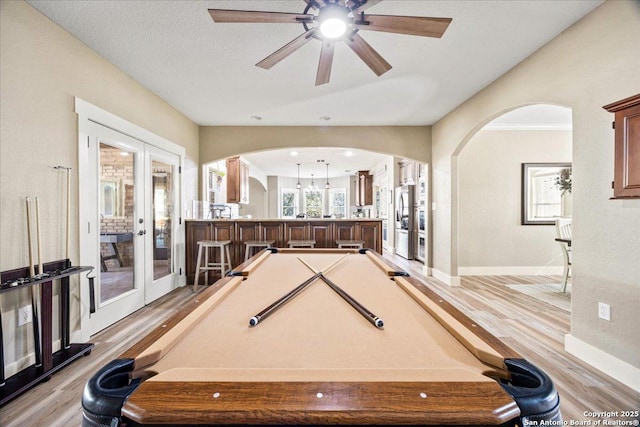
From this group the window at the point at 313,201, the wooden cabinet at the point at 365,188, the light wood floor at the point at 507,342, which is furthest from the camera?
the window at the point at 313,201

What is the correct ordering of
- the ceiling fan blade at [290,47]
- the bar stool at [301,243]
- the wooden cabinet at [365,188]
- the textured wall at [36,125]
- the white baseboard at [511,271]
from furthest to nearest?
the wooden cabinet at [365,188] < the white baseboard at [511,271] < the bar stool at [301,243] < the textured wall at [36,125] < the ceiling fan blade at [290,47]

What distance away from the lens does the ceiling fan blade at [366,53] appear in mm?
1876

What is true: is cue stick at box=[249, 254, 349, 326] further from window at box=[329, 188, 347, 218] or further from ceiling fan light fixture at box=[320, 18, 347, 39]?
window at box=[329, 188, 347, 218]

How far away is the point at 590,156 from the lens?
217cm

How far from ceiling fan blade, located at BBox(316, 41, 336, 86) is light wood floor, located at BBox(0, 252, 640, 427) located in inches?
104

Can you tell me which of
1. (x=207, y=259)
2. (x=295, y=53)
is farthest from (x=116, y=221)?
(x=295, y=53)

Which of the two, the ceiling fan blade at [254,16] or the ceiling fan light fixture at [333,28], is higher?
the ceiling fan blade at [254,16]

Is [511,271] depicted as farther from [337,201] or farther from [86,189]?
[337,201]

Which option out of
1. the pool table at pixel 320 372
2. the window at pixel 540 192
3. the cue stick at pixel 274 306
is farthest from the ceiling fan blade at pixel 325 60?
the window at pixel 540 192

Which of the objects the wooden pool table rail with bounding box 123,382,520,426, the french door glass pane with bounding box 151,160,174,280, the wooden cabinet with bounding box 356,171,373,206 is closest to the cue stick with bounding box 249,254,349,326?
the wooden pool table rail with bounding box 123,382,520,426

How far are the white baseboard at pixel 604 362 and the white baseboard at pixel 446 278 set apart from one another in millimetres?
1985

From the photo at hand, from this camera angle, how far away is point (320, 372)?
2.40 ft

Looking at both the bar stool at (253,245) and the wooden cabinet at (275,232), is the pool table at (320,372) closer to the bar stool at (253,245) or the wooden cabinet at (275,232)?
the bar stool at (253,245)

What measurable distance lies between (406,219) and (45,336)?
20.6 ft
